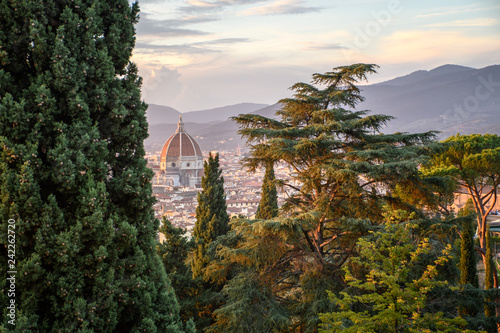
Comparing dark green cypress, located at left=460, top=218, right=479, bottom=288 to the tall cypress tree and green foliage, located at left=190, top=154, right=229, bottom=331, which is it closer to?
green foliage, located at left=190, top=154, right=229, bottom=331

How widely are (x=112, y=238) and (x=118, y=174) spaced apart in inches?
23.0

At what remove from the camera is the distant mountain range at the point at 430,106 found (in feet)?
227

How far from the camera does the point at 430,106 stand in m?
95.2

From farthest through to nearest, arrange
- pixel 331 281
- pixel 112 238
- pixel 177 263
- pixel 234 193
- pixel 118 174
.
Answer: pixel 234 193 → pixel 177 263 → pixel 331 281 → pixel 118 174 → pixel 112 238

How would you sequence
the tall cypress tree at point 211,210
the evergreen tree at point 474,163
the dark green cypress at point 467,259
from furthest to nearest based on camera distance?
the evergreen tree at point 474,163
the tall cypress tree at point 211,210
the dark green cypress at point 467,259

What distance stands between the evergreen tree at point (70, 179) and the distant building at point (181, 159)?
6840 centimetres

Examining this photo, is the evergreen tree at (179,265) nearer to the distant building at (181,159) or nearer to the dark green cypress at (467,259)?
the dark green cypress at (467,259)

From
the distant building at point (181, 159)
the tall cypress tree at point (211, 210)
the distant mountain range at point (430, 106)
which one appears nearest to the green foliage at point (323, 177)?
the tall cypress tree at point (211, 210)

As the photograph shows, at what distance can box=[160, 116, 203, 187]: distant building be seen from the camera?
235ft

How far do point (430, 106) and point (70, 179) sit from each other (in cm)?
10442

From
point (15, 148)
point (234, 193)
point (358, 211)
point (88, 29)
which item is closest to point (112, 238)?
point (15, 148)

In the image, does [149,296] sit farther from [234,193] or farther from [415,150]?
[234,193]

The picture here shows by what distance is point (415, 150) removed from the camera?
657 centimetres

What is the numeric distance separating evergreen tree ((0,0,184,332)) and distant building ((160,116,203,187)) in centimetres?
6840
